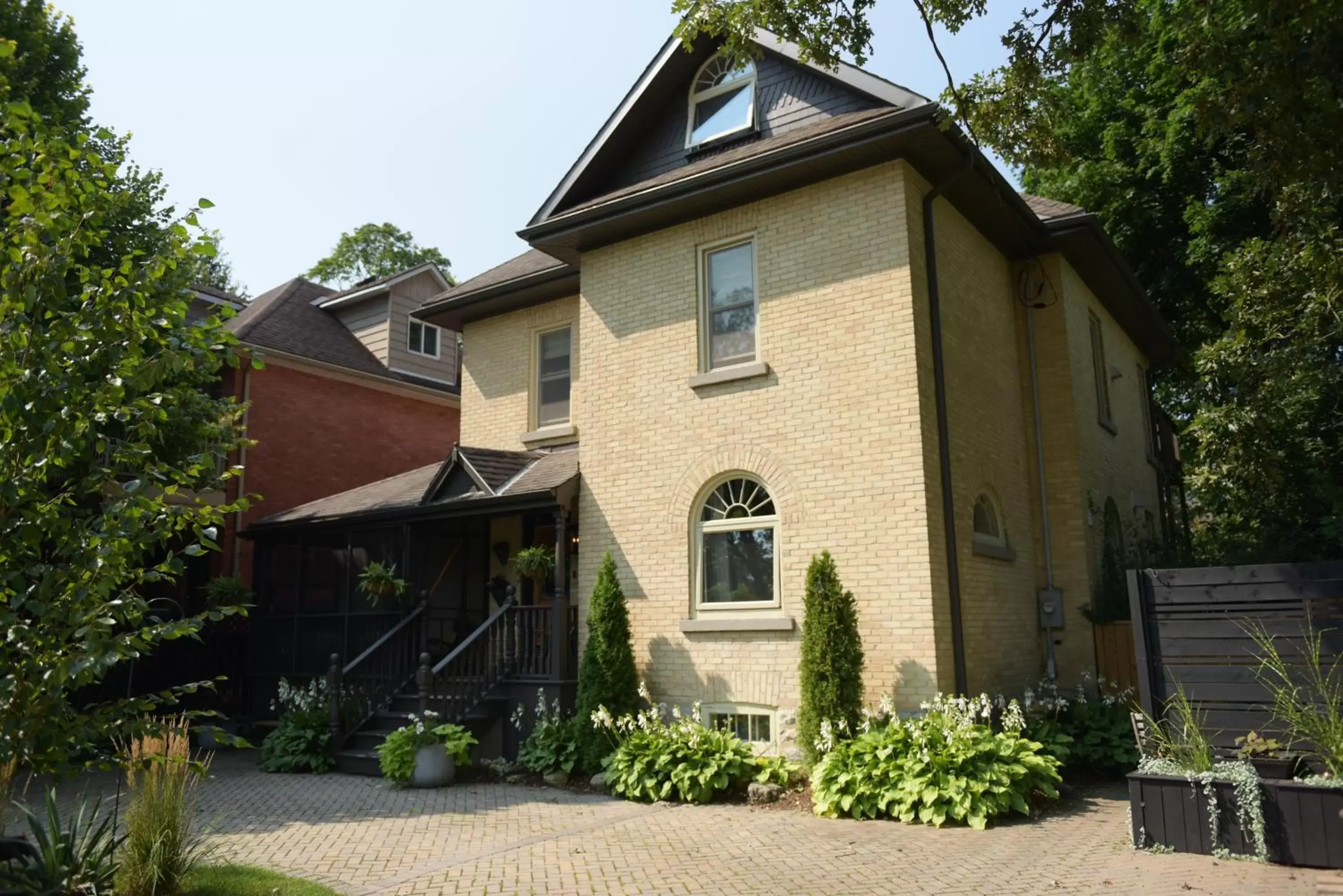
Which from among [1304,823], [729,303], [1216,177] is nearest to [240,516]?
[729,303]

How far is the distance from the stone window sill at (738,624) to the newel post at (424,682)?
3.22 metres

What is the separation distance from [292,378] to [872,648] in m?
14.4

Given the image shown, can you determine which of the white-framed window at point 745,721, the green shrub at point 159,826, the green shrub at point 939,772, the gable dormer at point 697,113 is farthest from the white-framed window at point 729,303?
the green shrub at point 159,826

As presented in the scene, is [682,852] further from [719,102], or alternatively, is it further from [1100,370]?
[1100,370]

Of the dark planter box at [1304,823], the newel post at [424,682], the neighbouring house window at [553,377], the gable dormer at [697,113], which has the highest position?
the gable dormer at [697,113]

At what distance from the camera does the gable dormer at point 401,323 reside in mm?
22703

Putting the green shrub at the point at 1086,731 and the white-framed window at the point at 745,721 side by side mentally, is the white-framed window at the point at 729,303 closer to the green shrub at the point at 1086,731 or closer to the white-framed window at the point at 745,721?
the white-framed window at the point at 745,721

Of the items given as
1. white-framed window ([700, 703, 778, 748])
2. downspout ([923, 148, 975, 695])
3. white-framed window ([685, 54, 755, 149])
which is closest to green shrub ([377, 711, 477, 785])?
white-framed window ([700, 703, 778, 748])

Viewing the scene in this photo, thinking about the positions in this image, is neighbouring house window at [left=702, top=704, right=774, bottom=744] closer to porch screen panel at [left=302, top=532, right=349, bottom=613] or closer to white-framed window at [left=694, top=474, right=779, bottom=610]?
white-framed window at [left=694, top=474, right=779, bottom=610]

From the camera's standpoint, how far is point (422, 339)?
77.0 feet

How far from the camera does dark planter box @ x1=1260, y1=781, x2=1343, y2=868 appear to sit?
663 cm

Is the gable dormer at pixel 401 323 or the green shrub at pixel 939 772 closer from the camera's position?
the green shrub at pixel 939 772

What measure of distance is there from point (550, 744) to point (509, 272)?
8.15 meters

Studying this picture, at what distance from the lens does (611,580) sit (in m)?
11.8
